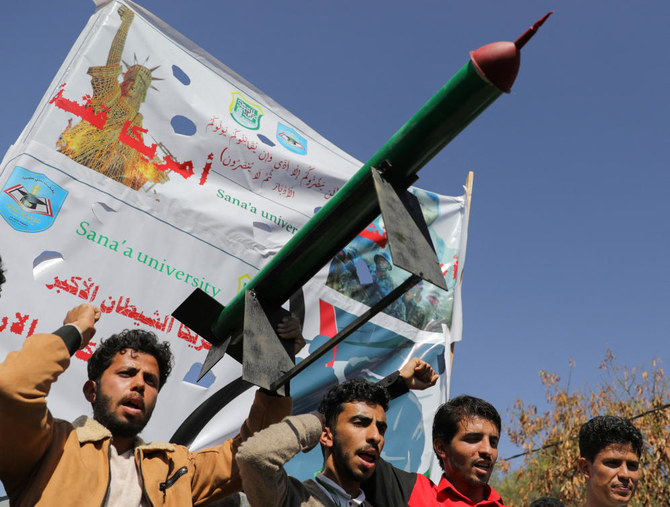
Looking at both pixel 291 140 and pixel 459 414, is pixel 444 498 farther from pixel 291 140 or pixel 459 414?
pixel 291 140

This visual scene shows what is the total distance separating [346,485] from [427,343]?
9.50 ft

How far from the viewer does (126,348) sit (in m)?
2.80

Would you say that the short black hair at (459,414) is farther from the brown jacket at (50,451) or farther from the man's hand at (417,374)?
the brown jacket at (50,451)

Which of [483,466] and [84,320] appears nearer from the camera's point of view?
[84,320]

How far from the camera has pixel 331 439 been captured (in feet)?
9.77

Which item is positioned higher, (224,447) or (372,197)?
(372,197)

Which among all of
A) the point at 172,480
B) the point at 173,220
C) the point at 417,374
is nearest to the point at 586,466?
the point at 417,374

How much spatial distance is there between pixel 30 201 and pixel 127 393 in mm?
1676

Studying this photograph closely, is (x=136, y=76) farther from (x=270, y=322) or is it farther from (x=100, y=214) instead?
(x=270, y=322)

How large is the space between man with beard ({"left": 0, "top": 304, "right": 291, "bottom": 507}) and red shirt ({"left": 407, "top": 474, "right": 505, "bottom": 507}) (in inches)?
30.9

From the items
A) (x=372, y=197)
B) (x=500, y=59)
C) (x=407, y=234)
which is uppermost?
(x=500, y=59)

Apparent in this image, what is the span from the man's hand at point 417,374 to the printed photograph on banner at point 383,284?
2.07 metres

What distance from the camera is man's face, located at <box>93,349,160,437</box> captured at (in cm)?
255

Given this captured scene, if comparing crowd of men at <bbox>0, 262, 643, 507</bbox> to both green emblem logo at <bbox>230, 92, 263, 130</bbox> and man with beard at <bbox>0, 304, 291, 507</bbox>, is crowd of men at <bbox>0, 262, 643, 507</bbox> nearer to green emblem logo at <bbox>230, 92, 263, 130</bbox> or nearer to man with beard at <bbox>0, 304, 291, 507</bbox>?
man with beard at <bbox>0, 304, 291, 507</bbox>
